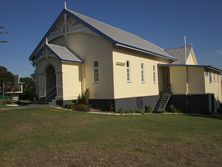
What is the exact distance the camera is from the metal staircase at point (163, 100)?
26.6 metres

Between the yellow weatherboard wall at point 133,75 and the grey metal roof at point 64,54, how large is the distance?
3.16 meters

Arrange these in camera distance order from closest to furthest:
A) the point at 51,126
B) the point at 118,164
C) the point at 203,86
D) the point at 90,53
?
the point at 118,164 → the point at 51,126 → the point at 90,53 → the point at 203,86

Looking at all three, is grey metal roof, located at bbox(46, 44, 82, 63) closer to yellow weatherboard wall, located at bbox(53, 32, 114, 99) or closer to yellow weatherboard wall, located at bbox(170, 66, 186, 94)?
yellow weatherboard wall, located at bbox(53, 32, 114, 99)

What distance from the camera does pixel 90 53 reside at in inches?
852

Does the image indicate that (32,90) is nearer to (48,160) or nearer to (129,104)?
(129,104)

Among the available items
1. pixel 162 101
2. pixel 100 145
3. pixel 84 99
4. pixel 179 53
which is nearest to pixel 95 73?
pixel 84 99

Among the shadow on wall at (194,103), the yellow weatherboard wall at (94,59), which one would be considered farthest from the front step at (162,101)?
the yellow weatherboard wall at (94,59)

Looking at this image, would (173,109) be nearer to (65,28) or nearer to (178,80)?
(178,80)

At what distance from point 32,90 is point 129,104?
430 inches

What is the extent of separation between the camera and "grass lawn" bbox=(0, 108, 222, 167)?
301 inches

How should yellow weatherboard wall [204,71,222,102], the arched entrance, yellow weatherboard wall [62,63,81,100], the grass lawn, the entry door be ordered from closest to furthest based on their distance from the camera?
the grass lawn
yellow weatherboard wall [62,63,81,100]
the entry door
the arched entrance
yellow weatherboard wall [204,71,222,102]

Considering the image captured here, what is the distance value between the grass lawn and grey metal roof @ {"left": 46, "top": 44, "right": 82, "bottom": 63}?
7537 mm

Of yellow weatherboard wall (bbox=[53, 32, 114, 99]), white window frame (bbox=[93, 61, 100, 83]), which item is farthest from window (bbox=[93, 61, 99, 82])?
yellow weatherboard wall (bbox=[53, 32, 114, 99])

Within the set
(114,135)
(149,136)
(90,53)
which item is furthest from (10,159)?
(90,53)
